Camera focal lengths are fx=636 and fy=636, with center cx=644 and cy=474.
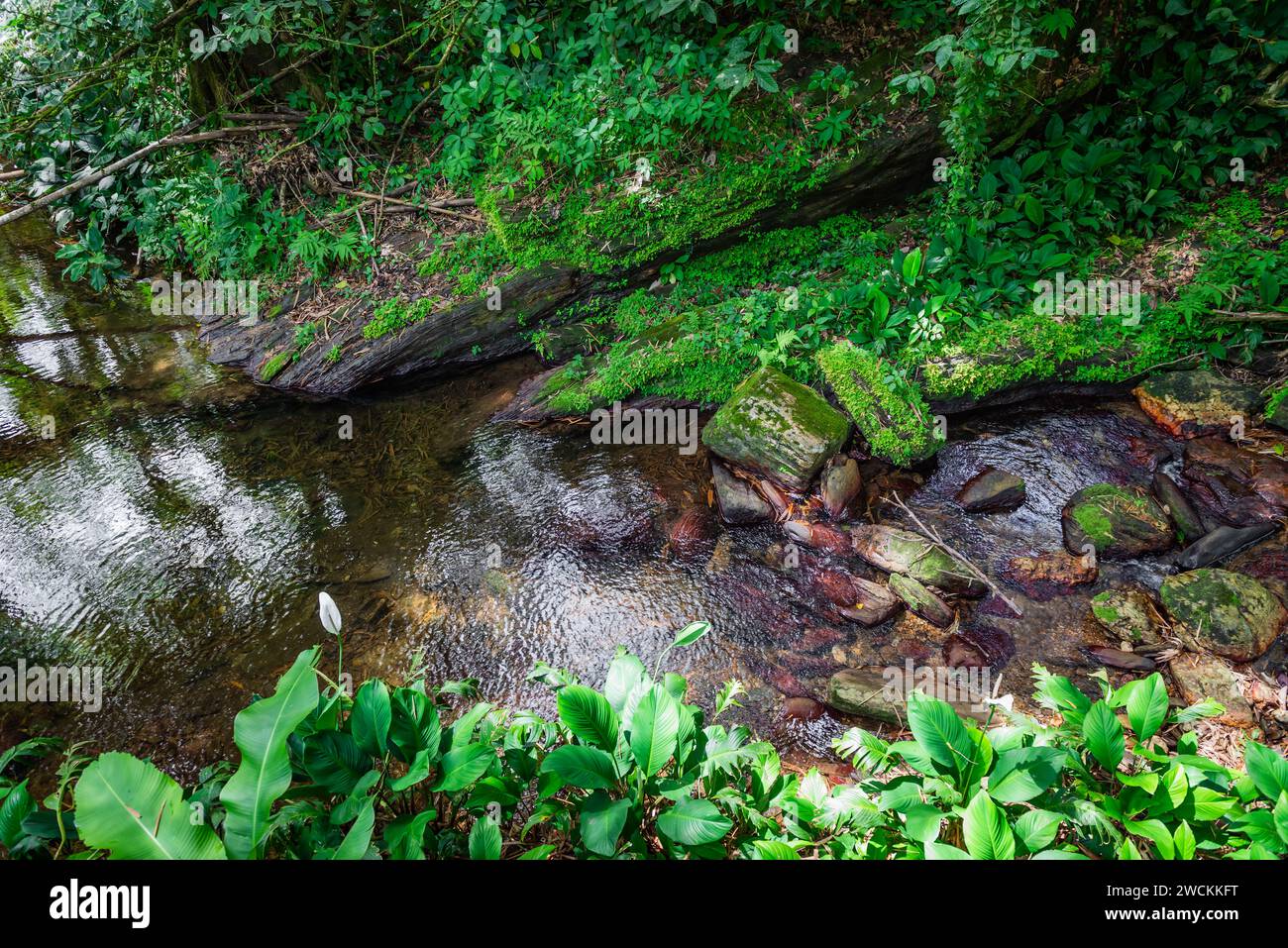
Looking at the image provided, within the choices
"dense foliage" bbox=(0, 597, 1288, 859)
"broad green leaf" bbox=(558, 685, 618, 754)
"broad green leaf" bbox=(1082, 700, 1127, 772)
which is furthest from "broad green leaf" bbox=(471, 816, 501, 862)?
"broad green leaf" bbox=(1082, 700, 1127, 772)

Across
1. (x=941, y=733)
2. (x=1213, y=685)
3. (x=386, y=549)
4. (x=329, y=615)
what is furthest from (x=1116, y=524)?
(x=386, y=549)

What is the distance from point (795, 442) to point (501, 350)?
12.1 ft

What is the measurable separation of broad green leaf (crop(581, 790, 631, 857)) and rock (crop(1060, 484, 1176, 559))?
13.8ft

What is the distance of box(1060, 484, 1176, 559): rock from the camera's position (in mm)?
4527

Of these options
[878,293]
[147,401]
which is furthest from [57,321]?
[878,293]

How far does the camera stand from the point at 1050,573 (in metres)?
4.50

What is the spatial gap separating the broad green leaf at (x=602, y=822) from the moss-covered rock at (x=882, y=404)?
14.1 ft

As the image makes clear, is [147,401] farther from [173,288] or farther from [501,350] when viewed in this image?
[501,350]

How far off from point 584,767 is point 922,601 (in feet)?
10.5

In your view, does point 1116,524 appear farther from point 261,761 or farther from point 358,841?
point 261,761

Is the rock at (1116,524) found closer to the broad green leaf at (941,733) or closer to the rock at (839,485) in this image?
the rock at (839,485)

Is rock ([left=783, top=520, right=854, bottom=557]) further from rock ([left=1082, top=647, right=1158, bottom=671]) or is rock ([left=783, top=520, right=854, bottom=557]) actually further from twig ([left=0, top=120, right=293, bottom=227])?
twig ([left=0, top=120, right=293, bottom=227])

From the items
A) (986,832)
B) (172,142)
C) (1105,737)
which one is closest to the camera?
(986,832)

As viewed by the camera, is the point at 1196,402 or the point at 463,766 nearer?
the point at 463,766
